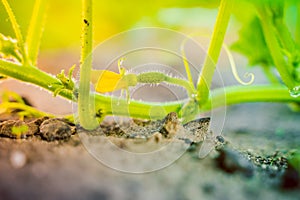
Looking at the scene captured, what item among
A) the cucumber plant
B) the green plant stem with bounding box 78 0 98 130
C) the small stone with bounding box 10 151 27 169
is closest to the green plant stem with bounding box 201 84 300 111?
the cucumber plant

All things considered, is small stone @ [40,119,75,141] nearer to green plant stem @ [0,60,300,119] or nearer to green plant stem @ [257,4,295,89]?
green plant stem @ [0,60,300,119]

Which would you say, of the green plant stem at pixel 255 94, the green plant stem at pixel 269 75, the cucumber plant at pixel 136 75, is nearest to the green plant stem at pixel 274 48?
the cucumber plant at pixel 136 75

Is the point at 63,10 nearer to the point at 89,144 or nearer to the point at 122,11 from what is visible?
the point at 122,11

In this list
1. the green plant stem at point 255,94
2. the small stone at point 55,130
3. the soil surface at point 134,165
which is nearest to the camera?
the soil surface at point 134,165

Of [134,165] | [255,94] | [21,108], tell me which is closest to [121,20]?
[255,94]

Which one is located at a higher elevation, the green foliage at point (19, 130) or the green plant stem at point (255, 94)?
the green plant stem at point (255, 94)

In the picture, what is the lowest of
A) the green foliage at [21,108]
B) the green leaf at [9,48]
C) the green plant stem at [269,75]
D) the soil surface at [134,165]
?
the soil surface at [134,165]

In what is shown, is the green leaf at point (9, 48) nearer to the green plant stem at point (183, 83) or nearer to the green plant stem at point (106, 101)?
the green plant stem at point (106, 101)
